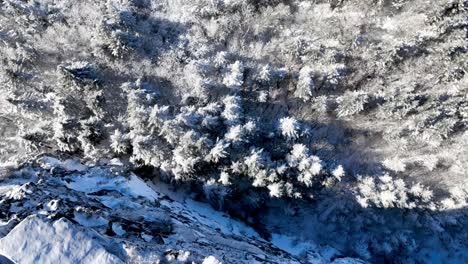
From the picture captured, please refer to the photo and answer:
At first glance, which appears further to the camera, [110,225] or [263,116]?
[263,116]

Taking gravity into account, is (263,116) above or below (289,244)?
above

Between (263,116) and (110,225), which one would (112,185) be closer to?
(110,225)

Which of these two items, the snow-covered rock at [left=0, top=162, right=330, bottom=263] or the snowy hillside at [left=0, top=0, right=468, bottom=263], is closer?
the snow-covered rock at [left=0, top=162, right=330, bottom=263]

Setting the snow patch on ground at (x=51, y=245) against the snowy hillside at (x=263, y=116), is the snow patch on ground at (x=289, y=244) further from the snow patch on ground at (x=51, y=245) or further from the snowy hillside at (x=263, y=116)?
the snow patch on ground at (x=51, y=245)

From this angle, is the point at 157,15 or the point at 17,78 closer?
the point at 17,78

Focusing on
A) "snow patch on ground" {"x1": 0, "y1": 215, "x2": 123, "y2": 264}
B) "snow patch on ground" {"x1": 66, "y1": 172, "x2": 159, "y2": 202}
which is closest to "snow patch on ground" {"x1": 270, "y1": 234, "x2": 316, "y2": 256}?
"snow patch on ground" {"x1": 66, "y1": 172, "x2": 159, "y2": 202}

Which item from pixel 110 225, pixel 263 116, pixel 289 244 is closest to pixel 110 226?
pixel 110 225

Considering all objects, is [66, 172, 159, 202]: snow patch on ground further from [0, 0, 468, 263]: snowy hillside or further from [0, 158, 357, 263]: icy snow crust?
[0, 0, 468, 263]: snowy hillside

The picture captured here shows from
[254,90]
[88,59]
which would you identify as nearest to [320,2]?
[254,90]

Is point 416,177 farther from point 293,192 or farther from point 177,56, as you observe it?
point 177,56
